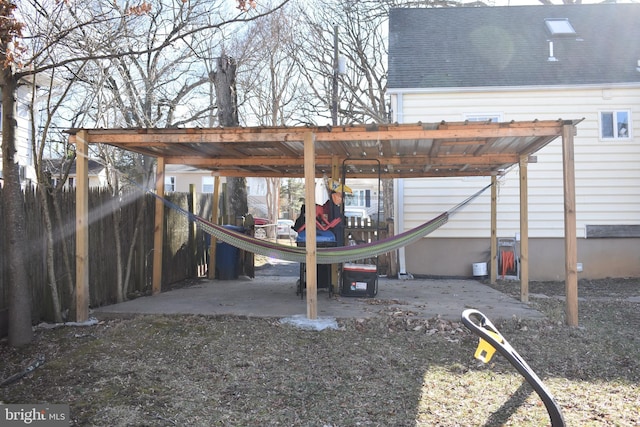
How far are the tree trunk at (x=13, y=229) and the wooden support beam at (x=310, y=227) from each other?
105 inches

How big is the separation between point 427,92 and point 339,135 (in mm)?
4662

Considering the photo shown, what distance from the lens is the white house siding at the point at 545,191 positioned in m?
9.06

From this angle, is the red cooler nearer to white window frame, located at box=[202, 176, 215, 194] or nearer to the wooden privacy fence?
the wooden privacy fence

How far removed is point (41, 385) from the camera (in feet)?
11.5

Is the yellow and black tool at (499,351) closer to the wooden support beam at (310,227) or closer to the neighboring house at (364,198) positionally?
the wooden support beam at (310,227)

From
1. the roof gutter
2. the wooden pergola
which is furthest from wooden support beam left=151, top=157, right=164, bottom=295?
the roof gutter

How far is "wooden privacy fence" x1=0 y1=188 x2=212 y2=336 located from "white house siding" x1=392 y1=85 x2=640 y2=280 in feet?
14.1

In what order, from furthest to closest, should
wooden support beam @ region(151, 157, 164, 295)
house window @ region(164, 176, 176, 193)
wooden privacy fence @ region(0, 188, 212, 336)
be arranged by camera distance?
house window @ region(164, 176, 176, 193) < wooden support beam @ region(151, 157, 164, 295) < wooden privacy fence @ region(0, 188, 212, 336)

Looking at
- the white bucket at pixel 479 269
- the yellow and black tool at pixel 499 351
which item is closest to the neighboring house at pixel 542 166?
the white bucket at pixel 479 269

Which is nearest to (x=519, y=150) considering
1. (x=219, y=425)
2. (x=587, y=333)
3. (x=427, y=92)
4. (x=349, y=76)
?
(x=587, y=333)

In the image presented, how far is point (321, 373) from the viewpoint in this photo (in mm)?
3842

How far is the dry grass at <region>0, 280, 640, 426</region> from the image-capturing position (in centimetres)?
312

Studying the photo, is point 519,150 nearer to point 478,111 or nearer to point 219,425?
point 478,111

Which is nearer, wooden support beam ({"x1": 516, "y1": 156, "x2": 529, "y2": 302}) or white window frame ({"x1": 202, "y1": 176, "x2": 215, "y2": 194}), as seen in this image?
wooden support beam ({"x1": 516, "y1": 156, "x2": 529, "y2": 302})
